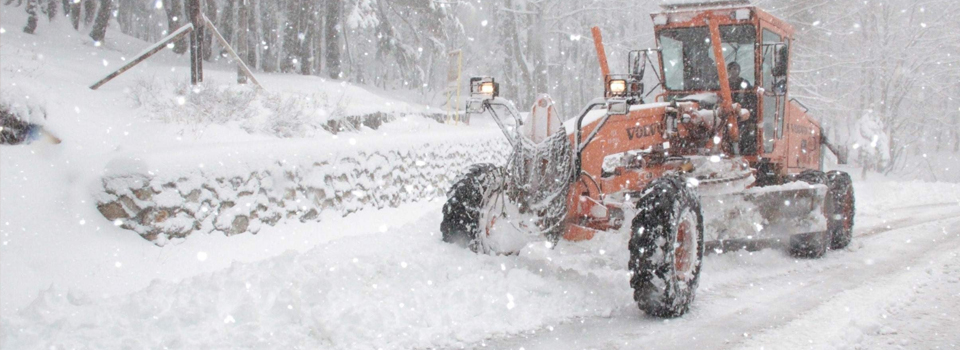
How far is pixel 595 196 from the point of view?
5789mm

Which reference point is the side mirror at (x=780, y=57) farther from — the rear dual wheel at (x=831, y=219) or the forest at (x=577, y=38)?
the forest at (x=577, y=38)

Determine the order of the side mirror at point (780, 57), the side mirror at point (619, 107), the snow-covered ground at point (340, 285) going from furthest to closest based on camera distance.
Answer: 1. the side mirror at point (780, 57)
2. the side mirror at point (619, 107)
3. the snow-covered ground at point (340, 285)

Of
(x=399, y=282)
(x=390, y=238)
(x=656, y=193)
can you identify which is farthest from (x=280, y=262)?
(x=656, y=193)

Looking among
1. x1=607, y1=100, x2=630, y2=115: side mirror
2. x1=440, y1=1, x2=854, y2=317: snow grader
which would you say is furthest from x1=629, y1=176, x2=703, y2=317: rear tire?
x1=607, y1=100, x2=630, y2=115: side mirror

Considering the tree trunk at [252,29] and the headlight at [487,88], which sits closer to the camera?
the headlight at [487,88]

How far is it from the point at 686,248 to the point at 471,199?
6.59 feet

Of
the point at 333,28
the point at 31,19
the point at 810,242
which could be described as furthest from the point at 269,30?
the point at 810,242

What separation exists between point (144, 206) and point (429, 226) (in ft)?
11.4

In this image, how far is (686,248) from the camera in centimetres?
556

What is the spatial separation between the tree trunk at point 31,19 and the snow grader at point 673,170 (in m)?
14.0

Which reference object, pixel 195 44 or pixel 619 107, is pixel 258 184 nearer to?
pixel 195 44

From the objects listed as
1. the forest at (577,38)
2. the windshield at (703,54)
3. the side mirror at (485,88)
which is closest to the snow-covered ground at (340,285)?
the side mirror at (485,88)

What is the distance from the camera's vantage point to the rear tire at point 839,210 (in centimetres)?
842

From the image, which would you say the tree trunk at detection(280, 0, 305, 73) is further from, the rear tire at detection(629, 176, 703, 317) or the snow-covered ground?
the rear tire at detection(629, 176, 703, 317)
